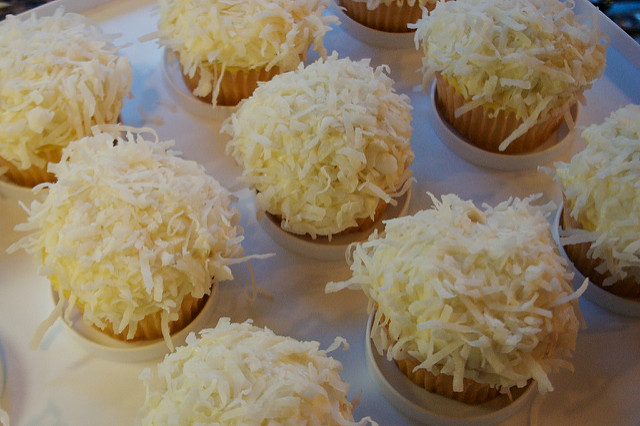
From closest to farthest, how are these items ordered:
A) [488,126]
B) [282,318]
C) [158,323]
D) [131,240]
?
[131,240]
[158,323]
[282,318]
[488,126]

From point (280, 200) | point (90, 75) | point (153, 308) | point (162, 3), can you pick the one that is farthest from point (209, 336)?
point (162, 3)

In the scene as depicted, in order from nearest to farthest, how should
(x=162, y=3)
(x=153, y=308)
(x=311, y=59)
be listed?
(x=153, y=308)
(x=162, y=3)
(x=311, y=59)

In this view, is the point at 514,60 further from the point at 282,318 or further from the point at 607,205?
the point at 282,318

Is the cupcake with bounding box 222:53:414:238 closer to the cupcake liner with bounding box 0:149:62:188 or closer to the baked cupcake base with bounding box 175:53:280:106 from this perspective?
the baked cupcake base with bounding box 175:53:280:106

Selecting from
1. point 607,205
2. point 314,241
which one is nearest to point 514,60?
point 607,205

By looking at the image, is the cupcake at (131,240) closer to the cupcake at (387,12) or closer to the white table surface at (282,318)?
the white table surface at (282,318)

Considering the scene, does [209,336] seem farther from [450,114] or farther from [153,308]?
[450,114]
